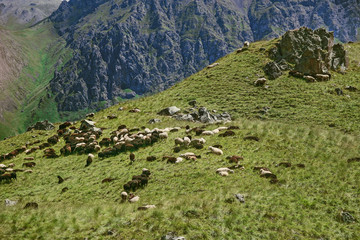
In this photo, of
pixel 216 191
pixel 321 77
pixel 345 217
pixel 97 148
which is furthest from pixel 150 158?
pixel 321 77

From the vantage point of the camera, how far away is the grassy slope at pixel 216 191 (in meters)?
14.2

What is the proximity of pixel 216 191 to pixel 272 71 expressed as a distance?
41736 mm

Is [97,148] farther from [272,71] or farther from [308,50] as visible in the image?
[308,50]

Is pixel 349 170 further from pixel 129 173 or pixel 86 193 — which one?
pixel 86 193

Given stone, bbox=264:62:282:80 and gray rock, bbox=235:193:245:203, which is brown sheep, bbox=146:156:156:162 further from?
stone, bbox=264:62:282:80

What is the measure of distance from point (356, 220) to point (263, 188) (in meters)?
6.05

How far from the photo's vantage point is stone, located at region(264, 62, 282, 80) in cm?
5256

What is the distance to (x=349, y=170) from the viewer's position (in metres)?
21.8

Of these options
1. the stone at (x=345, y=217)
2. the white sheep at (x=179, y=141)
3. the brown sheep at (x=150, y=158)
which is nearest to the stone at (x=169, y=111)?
the white sheep at (x=179, y=141)

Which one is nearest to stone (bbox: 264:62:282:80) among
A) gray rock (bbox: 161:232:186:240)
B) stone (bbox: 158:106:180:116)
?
stone (bbox: 158:106:180:116)

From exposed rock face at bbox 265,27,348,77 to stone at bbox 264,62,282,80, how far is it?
0.26 metres

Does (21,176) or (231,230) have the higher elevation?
(21,176)

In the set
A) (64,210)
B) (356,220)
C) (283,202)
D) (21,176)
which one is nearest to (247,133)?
(283,202)

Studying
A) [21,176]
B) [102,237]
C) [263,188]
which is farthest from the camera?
[21,176]
